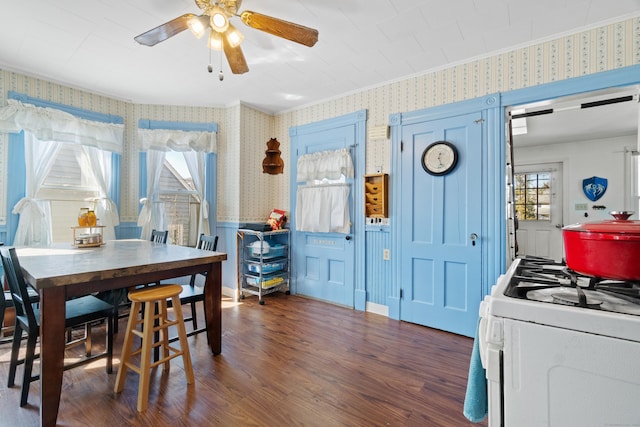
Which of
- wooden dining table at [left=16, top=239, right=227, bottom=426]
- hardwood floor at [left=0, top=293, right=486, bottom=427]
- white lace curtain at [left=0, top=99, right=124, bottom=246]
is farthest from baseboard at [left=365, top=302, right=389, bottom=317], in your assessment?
white lace curtain at [left=0, top=99, right=124, bottom=246]

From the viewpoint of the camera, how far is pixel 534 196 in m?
5.26

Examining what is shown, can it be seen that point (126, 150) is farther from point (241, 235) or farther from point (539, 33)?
point (539, 33)

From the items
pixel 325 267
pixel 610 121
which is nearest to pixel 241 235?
pixel 325 267

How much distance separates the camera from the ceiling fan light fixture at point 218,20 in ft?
5.74

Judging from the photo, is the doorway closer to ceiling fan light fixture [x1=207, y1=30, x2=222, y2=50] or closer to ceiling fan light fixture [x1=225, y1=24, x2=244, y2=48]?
ceiling fan light fixture [x1=225, y1=24, x2=244, y2=48]

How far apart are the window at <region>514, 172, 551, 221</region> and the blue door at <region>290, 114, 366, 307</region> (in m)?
3.67

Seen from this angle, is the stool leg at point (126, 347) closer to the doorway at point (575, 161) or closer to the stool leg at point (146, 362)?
the stool leg at point (146, 362)

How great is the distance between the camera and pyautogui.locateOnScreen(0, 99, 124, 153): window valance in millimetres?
2863

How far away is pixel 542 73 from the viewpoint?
2.40 meters

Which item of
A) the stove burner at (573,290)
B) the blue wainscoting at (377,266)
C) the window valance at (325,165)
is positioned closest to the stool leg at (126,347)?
the stove burner at (573,290)

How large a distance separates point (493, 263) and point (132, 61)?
3911mm

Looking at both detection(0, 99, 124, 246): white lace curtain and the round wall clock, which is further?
detection(0, 99, 124, 246): white lace curtain

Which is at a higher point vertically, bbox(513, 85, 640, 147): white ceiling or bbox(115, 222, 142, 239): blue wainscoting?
bbox(513, 85, 640, 147): white ceiling

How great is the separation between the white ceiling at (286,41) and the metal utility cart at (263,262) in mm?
1867
